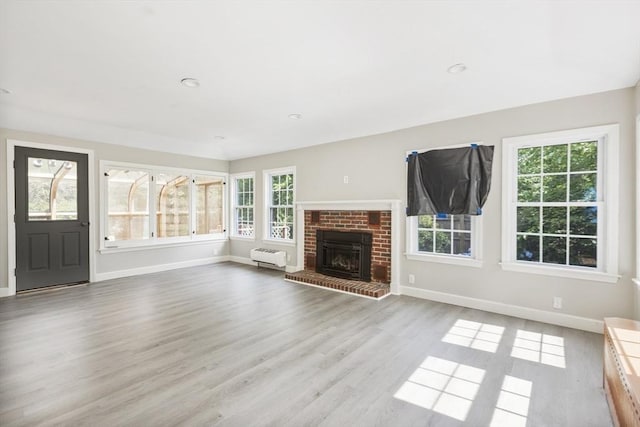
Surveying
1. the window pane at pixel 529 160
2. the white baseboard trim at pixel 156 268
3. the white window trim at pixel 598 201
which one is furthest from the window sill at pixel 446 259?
the white baseboard trim at pixel 156 268

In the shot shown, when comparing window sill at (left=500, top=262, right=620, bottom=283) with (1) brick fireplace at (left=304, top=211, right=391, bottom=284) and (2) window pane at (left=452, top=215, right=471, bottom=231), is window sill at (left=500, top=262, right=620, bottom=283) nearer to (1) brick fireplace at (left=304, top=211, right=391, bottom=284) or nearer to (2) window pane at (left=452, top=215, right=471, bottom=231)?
(2) window pane at (left=452, top=215, right=471, bottom=231)

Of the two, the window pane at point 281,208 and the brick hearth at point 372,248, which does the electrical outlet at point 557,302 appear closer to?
the brick hearth at point 372,248

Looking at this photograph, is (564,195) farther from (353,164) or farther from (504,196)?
(353,164)

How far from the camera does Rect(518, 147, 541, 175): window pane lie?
3.57 meters

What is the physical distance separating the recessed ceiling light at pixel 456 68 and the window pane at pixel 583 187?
184 centimetres

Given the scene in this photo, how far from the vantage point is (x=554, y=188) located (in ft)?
11.3

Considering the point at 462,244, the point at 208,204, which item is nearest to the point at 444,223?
the point at 462,244

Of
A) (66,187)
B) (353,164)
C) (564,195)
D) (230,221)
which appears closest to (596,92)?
(564,195)

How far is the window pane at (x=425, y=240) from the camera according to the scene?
14.5 ft

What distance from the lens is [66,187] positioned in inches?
195

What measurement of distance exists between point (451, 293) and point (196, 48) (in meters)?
4.03

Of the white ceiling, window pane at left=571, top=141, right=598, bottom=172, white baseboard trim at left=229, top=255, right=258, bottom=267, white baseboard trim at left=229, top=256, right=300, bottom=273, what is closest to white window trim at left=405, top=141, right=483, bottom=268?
window pane at left=571, top=141, right=598, bottom=172

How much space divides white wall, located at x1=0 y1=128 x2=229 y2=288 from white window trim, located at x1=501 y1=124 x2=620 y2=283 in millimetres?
5821

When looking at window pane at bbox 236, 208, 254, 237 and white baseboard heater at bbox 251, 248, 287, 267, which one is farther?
window pane at bbox 236, 208, 254, 237
